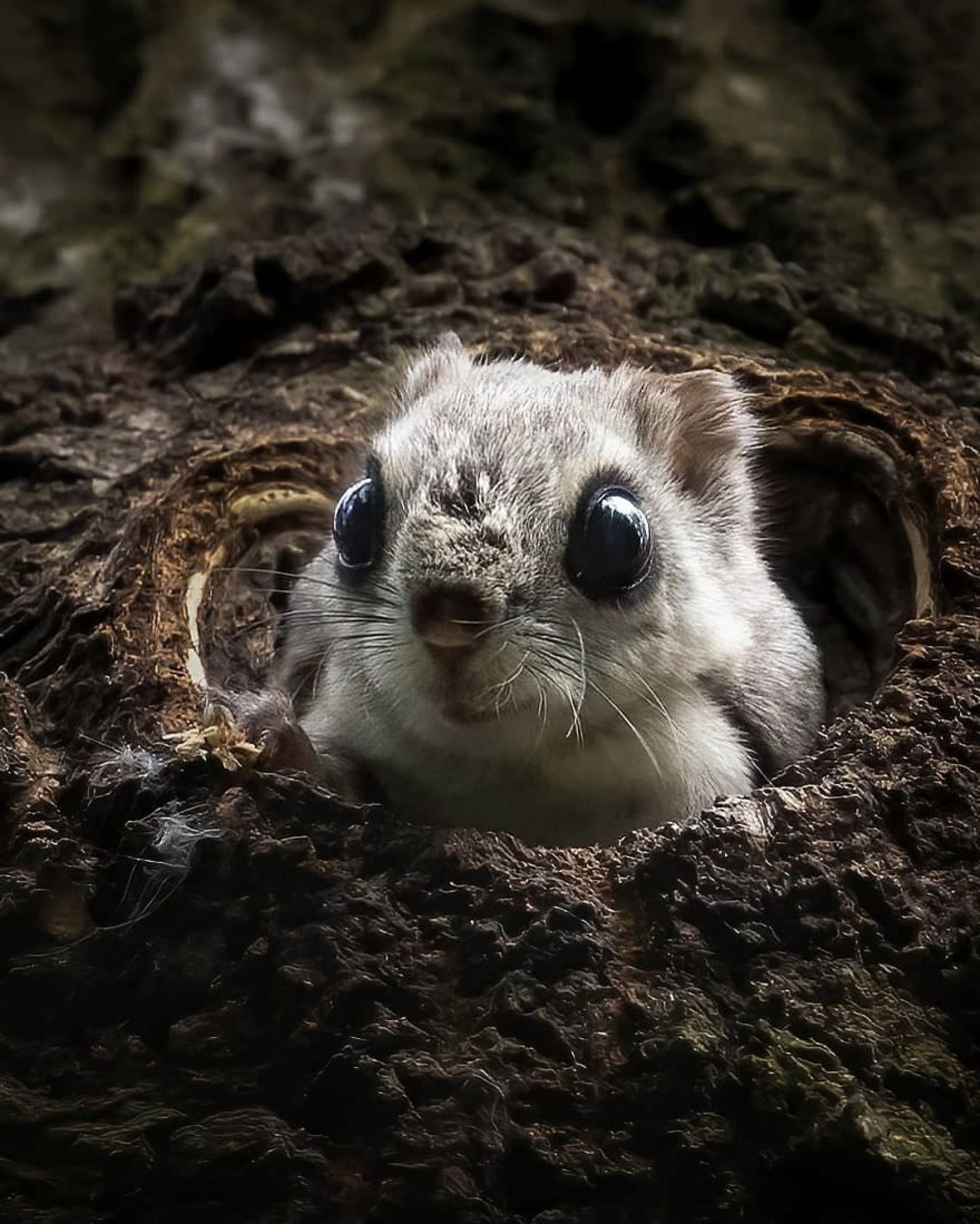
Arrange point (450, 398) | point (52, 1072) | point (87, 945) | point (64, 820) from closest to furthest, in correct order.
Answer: point (52, 1072) < point (87, 945) < point (64, 820) < point (450, 398)

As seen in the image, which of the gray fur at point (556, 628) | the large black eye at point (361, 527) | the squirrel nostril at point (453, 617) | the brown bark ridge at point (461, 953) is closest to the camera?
the brown bark ridge at point (461, 953)

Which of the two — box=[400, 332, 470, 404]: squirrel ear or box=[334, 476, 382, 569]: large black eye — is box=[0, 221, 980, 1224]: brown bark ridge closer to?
box=[334, 476, 382, 569]: large black eye

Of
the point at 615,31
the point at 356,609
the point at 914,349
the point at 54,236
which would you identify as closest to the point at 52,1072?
the point at 356,609

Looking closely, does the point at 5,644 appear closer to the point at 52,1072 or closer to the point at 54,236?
the point at 52,1072

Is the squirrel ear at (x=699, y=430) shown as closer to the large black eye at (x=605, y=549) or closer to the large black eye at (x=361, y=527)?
the large black eye at (x=605, y=549)

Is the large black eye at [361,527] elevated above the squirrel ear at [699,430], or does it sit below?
below

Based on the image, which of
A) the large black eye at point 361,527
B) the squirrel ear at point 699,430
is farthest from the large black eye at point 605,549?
the squirrel ear at point 699,430

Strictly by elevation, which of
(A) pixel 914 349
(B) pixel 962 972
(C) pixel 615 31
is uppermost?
(C) pixel 615 31
